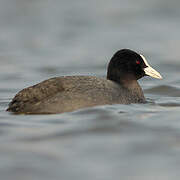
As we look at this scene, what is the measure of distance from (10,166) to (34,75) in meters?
9.77

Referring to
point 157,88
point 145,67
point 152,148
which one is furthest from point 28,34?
point 152,148

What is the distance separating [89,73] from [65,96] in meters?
7.30

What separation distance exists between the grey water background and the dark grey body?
0.19m

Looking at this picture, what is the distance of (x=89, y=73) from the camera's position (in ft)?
57.5

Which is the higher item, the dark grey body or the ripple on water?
the dark grey body

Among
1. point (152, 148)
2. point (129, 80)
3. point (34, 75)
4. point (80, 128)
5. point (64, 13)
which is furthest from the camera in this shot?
point (64, 13)

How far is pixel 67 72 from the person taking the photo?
57.8 ft

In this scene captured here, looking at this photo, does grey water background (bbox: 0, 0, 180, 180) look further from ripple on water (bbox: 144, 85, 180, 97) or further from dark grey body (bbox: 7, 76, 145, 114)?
dark grey body (bbox: 7, 76, 145, 114)

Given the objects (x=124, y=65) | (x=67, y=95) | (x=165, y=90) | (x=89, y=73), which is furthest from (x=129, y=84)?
(x=89, y=73)

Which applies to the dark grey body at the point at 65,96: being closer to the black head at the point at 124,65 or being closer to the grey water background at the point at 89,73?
the grey water background at the point at 89,73

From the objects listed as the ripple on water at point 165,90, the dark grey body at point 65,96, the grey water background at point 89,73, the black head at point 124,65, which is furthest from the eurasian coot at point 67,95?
the ripple on water at point 165,90

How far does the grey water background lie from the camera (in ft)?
24.9

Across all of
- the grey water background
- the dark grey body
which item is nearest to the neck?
the grey water background

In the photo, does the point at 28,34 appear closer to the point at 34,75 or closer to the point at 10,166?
the point at 34,75
